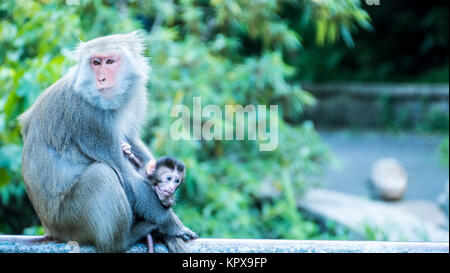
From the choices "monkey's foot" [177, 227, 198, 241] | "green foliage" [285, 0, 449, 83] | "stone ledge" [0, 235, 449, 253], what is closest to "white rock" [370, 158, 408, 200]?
"stone ledge" [0, 235, 449, 253]

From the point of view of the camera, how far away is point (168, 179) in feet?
9.04

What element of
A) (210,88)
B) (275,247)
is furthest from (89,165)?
(210,88)

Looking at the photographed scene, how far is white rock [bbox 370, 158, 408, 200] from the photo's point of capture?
6.93m

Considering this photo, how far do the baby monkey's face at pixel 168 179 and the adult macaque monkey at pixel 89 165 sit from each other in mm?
44

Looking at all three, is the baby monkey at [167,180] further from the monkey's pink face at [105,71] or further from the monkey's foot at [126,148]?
the monkey's pink face at [105,71]

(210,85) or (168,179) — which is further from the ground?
(210,85)

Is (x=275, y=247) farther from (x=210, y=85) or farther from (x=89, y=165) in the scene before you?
(x=210, y=85)

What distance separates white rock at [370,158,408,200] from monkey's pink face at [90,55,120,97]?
4.84m

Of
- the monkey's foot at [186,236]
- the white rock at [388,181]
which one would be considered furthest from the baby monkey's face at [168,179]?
the white rock at [388,181]

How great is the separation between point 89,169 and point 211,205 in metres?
3.11

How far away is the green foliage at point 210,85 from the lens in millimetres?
4660

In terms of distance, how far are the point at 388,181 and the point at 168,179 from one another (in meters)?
4.74

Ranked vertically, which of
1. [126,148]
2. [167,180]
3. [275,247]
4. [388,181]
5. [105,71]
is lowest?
[388,181]

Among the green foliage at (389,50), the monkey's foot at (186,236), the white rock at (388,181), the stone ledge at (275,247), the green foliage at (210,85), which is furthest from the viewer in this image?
the green foliage at (389,50)
